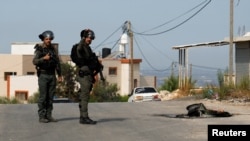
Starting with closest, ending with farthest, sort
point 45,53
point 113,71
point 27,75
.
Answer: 1. point 45,53
2. point 27,75
3. point 113,71

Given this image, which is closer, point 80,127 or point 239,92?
point 80,127

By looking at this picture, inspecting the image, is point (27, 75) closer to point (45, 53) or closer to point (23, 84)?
point (23, 84)

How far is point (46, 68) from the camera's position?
461 inches

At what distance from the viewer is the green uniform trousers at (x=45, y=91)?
11.7 m

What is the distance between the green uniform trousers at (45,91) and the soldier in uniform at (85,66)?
0.66m

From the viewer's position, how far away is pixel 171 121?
41.3 feet

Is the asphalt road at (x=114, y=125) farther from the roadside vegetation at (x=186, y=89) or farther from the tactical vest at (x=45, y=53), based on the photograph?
the tactical vest at (x=45, y=53)

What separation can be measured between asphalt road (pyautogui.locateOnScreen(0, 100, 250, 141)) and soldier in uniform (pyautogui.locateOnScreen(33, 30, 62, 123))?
0.45 meters

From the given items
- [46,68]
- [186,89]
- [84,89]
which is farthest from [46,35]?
[186,89]

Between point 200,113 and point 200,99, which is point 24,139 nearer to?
point 200,113

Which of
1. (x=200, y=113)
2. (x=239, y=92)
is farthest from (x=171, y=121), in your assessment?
(x=239, y=92)

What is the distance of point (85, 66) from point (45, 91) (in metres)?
1.00

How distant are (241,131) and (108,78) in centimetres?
6042

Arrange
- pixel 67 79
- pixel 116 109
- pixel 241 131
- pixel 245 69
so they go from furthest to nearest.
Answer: pixel 67 79 < pixel 245 69 < pixel 116 109 < pixel 241 131
